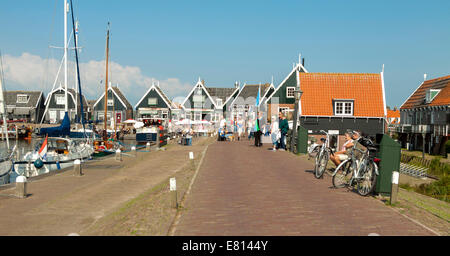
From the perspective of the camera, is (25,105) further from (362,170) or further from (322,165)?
(362,170)

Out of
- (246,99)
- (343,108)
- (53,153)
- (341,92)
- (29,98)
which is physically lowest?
(53,153)

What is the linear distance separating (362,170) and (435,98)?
39793 mm

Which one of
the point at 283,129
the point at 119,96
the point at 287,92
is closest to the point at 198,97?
the point at 119,96

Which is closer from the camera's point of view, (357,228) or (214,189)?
(357,228)

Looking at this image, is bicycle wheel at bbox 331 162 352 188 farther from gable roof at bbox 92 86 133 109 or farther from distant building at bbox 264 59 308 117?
gable roof at bbox 92 86 133 109

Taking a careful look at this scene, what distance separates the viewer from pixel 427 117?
1766 inches

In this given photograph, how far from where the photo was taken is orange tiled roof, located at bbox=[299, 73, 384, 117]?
137 ft

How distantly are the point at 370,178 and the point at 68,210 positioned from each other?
309 inches

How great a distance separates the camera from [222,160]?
18.2 m

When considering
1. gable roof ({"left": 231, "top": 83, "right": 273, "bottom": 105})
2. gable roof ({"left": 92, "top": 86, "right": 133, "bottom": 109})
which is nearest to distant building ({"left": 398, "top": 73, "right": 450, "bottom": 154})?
gable roof ({"left": 231, "top": 83, "right": 273, "bottom": 105})

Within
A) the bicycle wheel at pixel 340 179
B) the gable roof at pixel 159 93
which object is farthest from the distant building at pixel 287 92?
the bicycle wheel at pixel 340 179
